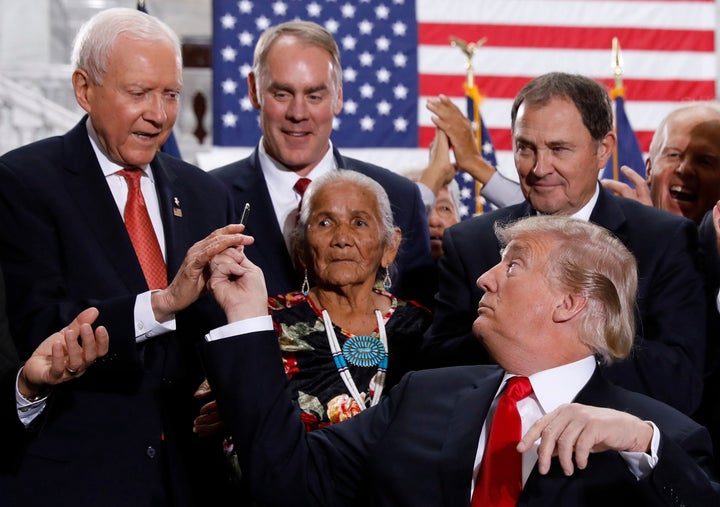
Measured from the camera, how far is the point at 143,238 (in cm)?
297

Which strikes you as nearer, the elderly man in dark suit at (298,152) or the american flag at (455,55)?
the elderly man in dark suit at (298,152)

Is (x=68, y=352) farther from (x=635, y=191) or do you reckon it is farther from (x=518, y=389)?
(x=635, y=191)

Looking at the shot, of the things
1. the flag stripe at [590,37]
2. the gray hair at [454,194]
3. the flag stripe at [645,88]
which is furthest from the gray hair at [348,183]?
the flag stripe at [590,37]

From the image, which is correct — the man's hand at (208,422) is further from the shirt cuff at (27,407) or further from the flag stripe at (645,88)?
the flag stripe at (645,88)

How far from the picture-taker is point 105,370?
280cm

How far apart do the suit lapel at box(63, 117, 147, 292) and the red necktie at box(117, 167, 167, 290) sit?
0.06 meters

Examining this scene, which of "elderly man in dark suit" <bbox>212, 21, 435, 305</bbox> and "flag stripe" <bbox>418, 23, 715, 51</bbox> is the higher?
"flag stripe" <bbox>418, 23, 715, 51</bbox>

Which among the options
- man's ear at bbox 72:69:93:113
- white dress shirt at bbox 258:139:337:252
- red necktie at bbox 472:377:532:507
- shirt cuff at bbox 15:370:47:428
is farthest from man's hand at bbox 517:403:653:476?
Result: white dress shirt at bbox 258:139:337:252

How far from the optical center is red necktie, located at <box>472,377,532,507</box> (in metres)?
2.28

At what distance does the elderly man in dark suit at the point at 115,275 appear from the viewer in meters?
2.76

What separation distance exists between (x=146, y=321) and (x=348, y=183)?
0.87 meters

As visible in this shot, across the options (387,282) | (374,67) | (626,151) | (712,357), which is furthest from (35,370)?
(374,67)

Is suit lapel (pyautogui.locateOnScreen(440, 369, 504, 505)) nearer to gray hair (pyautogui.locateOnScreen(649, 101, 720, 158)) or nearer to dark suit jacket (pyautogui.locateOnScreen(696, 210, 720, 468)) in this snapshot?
dark suit jacket (pyautogui.locateOnScreen(696, 210, 720, 468))

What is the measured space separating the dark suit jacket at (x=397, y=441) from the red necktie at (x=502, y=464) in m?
0.03
